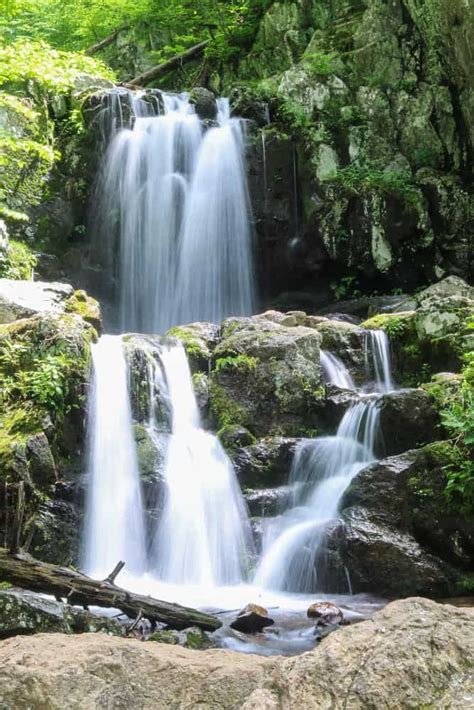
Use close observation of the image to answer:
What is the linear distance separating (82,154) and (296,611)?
12616 mm

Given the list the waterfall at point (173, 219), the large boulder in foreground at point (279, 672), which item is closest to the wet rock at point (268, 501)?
the large boulder in foreground at point (279, 672)

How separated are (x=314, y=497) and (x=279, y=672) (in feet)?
19.5

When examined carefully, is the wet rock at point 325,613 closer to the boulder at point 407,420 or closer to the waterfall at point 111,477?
the waterfall at point 111,477

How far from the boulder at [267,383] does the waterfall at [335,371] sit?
0.77 meters

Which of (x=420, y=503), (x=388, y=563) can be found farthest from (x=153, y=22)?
(x=388, y=563)

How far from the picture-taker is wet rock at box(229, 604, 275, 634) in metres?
5.34

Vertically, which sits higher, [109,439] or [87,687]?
[109,439]

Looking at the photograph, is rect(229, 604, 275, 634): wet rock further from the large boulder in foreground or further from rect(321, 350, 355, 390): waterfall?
rect(321, 350, 355, 390): waterfall

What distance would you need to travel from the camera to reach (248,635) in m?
5.23

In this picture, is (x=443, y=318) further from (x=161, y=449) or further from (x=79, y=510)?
(x=79, y=510)

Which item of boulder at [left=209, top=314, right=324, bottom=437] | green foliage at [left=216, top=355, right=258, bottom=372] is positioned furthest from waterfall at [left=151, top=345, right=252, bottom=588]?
green foliage at [left=216, top=355, right=258, bottom=372]

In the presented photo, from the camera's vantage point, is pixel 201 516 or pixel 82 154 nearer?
pixel 201 516

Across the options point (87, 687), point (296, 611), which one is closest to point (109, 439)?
point (296, 611)

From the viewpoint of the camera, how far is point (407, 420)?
8125 millimetres
